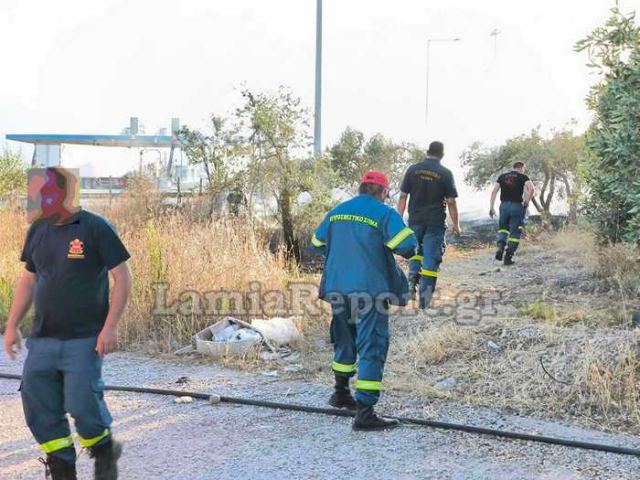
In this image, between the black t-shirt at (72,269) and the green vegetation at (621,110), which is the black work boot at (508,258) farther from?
the black t-shirt at (72,269)

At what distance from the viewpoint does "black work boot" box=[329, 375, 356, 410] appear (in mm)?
5051

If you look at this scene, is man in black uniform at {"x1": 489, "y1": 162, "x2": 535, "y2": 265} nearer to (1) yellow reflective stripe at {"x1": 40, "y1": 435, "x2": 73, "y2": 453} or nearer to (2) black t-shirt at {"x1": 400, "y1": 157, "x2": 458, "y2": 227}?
(2) black t-shirt at {"x1": 400, "y1": 157, "x2": 458, "y2": 227}

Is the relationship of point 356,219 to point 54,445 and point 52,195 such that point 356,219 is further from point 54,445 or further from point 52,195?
point 54,445

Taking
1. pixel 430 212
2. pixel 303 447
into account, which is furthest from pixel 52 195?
pixel 430 212

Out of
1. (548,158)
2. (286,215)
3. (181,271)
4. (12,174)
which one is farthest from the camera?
(548,158)

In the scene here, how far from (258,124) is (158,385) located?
778 cm

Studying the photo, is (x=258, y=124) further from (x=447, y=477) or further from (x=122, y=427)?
(x=447, y=477)

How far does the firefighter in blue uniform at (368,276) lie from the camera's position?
182 inches

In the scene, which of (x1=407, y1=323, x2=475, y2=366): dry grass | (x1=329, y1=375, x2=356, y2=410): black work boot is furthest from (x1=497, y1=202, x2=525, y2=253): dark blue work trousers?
(x1=329, y1=375, x2=356, y2=410): black work boot

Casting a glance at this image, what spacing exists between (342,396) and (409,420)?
0.54 meters

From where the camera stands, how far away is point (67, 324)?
11.3ft

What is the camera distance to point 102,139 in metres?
25.6

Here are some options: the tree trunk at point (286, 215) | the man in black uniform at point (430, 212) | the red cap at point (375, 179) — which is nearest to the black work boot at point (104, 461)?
the red cap at point (375, 179)

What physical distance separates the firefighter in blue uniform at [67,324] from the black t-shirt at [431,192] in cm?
525
